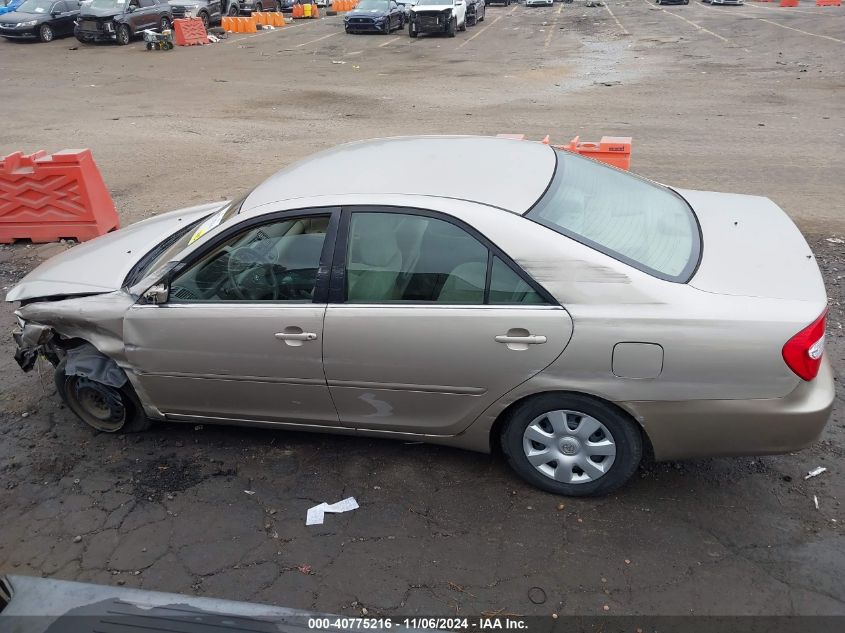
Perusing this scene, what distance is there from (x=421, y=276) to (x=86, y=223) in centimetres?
536

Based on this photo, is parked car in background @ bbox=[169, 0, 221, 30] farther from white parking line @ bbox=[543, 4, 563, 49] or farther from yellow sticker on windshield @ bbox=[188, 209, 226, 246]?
yellow sticker on windshield @ bbox=[188, 209, 226, 246]

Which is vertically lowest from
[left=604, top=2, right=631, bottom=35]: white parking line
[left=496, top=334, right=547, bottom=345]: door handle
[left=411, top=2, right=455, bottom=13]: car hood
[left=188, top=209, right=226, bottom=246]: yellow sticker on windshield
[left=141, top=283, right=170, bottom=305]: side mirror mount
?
[left=604, top=2, right=631, bottom=35]: white parking line

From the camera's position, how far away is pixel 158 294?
371 centimetres

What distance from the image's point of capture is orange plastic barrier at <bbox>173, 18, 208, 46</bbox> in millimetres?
24578

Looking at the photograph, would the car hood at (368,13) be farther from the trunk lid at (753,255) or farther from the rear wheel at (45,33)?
the trunk lid at (753,255)

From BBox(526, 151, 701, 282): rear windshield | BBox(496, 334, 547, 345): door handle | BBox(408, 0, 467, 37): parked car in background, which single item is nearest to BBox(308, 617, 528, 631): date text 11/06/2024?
BBox(496, 334, 547, 345): door handle

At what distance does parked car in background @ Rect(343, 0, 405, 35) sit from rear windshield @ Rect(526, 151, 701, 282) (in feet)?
84.4

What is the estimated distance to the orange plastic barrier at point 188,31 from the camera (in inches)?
968

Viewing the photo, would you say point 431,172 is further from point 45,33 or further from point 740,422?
point 45,33

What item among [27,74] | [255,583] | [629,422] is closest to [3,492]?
[255,583]

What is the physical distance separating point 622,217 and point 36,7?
28.4 m

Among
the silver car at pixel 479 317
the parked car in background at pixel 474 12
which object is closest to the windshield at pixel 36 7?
the parked car in background at pixel 474 12

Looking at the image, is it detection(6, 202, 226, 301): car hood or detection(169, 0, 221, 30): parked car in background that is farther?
detection(169, 0, 221, 30): parked car in background

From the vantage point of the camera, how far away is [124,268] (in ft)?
13.6
